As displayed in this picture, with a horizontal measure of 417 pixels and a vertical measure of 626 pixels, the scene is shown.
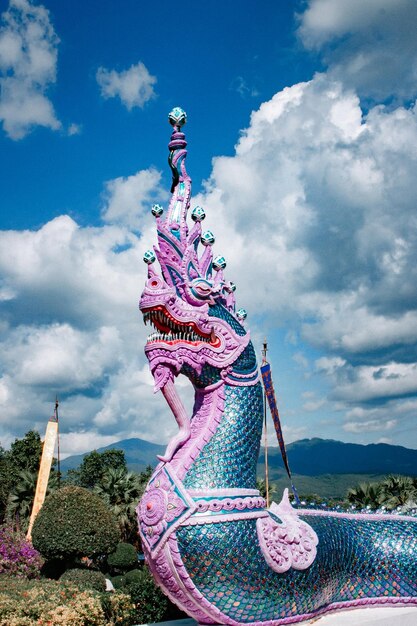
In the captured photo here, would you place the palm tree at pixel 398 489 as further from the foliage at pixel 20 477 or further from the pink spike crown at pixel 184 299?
the pink spike crown at pixel 184 299

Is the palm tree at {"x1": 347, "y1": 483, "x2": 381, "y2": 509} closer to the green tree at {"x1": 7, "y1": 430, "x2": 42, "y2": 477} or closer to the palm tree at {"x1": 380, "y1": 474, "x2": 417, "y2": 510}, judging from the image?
the palm tree at {"x1": 380, "y1": 474, "x2": 417, "y2": 510}

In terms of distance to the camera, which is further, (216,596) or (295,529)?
(295,529)

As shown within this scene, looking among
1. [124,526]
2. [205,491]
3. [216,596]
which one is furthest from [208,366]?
[124,526]

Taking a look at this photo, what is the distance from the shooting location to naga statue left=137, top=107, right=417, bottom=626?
566 cm

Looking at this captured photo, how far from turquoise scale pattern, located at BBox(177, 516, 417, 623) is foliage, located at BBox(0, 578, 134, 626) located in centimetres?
295

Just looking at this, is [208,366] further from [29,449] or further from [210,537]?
[29,449]

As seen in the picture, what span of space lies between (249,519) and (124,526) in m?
18.8

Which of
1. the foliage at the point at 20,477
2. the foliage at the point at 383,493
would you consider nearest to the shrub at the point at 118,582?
the foliage at the point at 20,477

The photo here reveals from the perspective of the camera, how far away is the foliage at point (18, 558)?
53.7ft

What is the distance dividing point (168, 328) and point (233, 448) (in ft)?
4.59

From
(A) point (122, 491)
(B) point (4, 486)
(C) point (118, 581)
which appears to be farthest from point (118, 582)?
(B) point (4, 486)

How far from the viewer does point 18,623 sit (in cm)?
728

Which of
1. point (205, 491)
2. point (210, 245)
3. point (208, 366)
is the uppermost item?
point (210, 245)

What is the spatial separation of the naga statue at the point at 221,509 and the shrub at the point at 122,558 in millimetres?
14681
